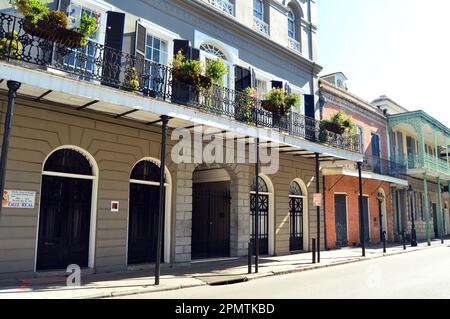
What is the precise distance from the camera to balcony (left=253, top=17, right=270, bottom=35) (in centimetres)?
1570

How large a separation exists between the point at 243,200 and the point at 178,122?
4.45 m

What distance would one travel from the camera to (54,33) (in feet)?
26.3

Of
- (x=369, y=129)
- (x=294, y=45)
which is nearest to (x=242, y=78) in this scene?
(x=294, y=45)

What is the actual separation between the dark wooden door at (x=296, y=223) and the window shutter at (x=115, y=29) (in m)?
9.53

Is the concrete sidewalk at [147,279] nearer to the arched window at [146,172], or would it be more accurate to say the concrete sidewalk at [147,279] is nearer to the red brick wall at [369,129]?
the arched window at [146,172]

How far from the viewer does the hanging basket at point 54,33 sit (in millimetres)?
7777

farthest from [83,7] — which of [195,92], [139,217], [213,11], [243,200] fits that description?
[243,200]

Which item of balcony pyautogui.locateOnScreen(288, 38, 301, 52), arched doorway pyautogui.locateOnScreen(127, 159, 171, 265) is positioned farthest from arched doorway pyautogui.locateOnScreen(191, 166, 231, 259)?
balcony pyautogui.locateOnScreen(288, 38, 301, 52)

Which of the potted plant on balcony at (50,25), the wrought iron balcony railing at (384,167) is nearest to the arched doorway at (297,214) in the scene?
the wrought iron balcony railing at (384,167)

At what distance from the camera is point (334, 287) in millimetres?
8367

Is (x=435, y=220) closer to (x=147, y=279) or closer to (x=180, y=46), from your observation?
(x=180, y=46)

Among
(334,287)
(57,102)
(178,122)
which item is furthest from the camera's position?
(178,122)

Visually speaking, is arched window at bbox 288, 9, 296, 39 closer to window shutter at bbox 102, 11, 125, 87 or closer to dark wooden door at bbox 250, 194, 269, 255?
dark wooden door at bbox 250, 194, 269, 255

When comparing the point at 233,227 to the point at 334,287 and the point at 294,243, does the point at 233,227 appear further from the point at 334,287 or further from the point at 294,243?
the point at 334,287
